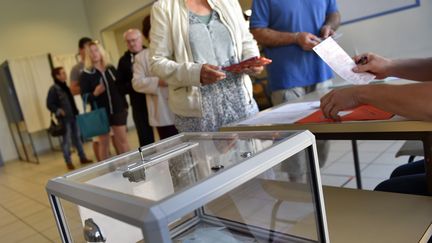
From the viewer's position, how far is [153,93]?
265 cm

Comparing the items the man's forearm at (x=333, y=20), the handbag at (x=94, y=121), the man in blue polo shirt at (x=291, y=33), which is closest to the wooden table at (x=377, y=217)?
the man in blue polo shirt at (x=291, y=33)

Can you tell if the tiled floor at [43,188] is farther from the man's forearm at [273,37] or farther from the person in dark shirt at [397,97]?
the person in dark shirt at [397,97]

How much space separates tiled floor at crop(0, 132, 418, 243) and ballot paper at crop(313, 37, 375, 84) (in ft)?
4.48

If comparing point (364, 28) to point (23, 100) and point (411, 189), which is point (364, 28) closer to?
point (411, 189)

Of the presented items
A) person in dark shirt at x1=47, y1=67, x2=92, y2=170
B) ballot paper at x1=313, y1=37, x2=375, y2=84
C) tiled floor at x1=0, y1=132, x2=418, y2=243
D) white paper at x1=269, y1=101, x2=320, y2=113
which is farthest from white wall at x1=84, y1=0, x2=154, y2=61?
ballot paper at x1=313, y1=37, x2=375, y2=84

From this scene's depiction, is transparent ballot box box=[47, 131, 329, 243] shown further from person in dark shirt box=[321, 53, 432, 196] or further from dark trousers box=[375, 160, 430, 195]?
dark trousers box=[375, 160, 430, 195]

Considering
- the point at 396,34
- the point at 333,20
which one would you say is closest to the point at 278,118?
the point at 333,20

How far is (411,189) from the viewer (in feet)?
3.38

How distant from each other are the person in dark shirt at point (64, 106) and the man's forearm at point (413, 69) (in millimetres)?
4394

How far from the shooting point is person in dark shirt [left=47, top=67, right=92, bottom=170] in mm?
4879

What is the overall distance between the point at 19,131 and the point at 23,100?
55cm

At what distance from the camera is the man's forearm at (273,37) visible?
1.70m

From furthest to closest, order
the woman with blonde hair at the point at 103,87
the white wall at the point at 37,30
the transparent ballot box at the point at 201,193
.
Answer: the white wall at the point at 37,30, the woman with blonde hair at the point at 103,87, the transparent ballot box at the point at 201,193

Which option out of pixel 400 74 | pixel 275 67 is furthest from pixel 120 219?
pixel 275 67
